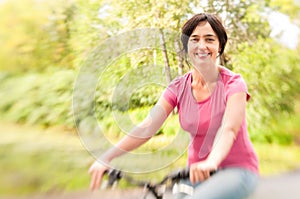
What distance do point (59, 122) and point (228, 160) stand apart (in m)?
2.09

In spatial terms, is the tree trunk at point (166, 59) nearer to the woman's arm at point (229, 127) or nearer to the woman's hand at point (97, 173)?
the woman's arm at point (229, 127)

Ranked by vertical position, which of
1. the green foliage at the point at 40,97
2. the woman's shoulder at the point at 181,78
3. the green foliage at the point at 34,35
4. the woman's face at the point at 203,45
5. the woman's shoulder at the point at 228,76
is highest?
the woman's face at the point at 203,45

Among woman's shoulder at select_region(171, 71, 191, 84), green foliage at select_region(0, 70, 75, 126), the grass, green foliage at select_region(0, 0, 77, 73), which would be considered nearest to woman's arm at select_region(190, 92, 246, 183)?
woman's shoulder at select_region(171, 71, 191, 84)

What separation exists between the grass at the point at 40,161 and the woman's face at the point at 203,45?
1706mm

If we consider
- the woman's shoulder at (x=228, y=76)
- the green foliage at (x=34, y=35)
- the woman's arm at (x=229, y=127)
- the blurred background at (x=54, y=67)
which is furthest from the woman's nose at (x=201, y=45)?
the green foliage at (x=34, y=35)

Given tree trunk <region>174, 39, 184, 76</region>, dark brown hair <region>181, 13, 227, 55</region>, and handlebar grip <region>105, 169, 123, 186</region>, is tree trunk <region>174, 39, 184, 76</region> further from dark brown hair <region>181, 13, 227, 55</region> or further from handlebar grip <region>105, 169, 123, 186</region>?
handlebar grip <region>105, 169, 123, 186</region>

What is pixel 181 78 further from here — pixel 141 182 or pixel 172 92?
pixel 141 182

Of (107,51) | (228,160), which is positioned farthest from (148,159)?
(107,51)

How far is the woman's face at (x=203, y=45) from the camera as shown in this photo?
176 cm

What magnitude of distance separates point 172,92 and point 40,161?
1.92m

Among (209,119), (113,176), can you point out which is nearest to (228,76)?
(209,119)

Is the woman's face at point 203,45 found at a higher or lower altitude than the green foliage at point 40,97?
higher

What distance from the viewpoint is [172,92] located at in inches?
70.7

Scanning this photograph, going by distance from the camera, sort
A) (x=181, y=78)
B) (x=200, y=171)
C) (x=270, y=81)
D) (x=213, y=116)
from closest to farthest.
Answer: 1. (x=200, y=171)
2. (x=213, y=116)
3. (x=181, y=78)
4. (x=270, y=81)
